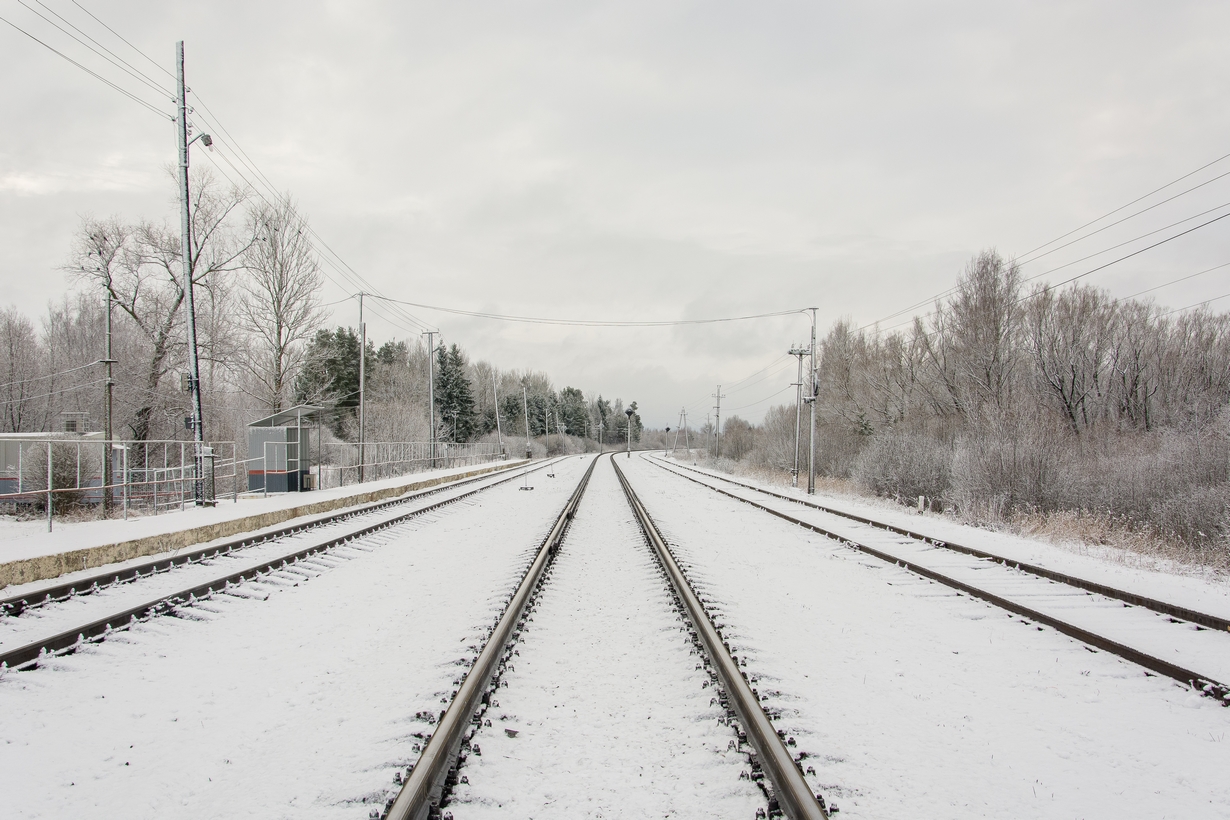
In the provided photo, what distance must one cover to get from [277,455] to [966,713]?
68.2ft

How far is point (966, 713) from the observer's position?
4.27 metres

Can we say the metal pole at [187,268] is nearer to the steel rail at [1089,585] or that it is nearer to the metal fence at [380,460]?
the metal fence at [380,460]

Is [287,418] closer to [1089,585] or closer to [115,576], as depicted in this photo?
[115,576]

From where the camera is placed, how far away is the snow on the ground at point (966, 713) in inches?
127

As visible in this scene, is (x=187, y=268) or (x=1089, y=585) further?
(x=187, y=268)

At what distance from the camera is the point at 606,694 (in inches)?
174

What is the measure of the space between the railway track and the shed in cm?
1715

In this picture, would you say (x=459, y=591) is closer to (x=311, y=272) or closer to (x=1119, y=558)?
(x=1119, y=558)

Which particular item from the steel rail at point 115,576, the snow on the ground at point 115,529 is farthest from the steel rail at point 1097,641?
the snow on the ground at point 115,529

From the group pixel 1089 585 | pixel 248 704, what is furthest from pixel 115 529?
pixel 1089 585

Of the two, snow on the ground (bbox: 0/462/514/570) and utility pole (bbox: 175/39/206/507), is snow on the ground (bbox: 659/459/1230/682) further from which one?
utility pole (bbox: 175/39/206/507)

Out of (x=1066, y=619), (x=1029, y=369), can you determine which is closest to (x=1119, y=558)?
(x=1066, y=619)

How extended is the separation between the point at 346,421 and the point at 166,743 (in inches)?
2483

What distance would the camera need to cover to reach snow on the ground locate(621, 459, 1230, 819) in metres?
3.23
